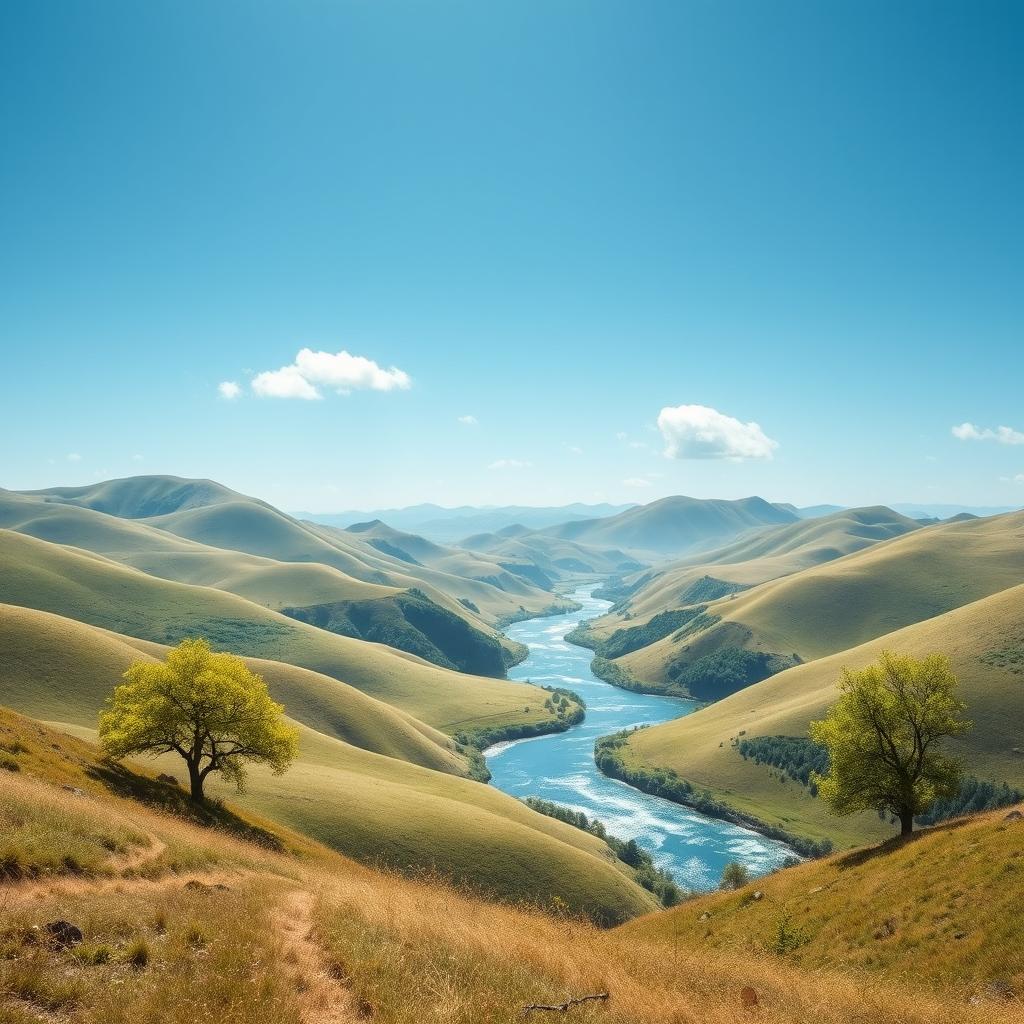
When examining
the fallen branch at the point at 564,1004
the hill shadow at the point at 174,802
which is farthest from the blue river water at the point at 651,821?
the fallen branch at the point at 564,1004

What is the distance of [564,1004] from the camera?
11438 mm

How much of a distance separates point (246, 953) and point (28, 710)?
10589 cm

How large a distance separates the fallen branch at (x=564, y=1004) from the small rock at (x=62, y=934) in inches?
350

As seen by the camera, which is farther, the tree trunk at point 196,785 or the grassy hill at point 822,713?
the grassy hill at point 822,713

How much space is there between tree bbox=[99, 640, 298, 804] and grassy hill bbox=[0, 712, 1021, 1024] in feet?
47.1

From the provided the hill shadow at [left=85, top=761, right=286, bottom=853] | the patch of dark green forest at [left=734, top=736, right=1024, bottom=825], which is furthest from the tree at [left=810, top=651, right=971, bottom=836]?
the patch of dark green forest at [left=734, top=736, right=1024, bottom=825]

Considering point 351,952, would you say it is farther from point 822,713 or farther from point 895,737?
point 822,713

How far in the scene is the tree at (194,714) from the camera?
42719 mm

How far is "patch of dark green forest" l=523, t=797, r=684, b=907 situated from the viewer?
103 metres

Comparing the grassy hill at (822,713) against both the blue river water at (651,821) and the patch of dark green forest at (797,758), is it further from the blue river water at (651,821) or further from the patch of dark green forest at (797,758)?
the blue river water at (651,821)

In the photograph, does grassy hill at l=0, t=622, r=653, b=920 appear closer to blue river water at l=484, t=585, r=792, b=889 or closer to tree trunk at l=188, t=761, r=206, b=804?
tree trunk at l=188, t=761, r=206, b=804

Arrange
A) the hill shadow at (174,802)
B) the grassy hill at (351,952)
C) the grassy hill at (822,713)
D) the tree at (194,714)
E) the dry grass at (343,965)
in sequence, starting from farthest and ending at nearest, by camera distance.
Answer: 1. the grassy hill at (822,713)
2. the tree at (194,714)
3. the hill shadow at (174,802)
4. the grassy hill at (351,952)
5. the dry grass at (343,965)

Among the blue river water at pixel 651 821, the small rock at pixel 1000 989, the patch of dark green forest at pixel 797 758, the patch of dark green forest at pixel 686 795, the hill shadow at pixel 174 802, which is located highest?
the small rock at pixel 1000 989

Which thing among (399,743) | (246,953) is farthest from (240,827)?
(399,743)
